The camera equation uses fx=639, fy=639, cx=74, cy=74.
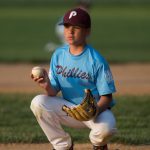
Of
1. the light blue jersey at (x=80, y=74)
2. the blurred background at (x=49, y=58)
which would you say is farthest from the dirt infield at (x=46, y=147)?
the light blue jersey at (x=80, y=74)

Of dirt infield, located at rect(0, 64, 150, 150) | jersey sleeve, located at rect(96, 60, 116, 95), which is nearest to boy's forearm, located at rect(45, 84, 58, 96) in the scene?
jersey sleeve, located at rect(96, 60, 116, 95)

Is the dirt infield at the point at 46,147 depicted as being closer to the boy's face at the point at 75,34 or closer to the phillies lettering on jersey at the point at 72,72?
the phillies lettering on jersey at the point at 72,72

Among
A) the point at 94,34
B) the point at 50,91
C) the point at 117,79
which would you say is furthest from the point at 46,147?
the point at 94,34

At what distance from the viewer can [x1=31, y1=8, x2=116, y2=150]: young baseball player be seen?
5699 millimetres

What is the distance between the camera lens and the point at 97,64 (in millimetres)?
5734

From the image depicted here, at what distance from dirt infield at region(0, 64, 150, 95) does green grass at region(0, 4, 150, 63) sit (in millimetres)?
1038

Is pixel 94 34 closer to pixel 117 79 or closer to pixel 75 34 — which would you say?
pixel 117 79

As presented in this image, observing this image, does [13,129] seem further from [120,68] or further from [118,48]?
[118,48]

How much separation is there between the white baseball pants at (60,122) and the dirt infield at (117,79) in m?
4.90

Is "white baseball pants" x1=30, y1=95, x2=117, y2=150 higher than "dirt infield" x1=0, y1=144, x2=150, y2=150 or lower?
higher

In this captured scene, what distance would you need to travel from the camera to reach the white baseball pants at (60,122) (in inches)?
223

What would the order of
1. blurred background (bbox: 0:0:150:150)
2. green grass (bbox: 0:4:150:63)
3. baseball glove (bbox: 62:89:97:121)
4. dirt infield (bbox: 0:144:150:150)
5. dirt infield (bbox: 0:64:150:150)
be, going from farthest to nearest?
green grass (bbox: 0:4:150:63), dirt infield (bbox: 0:64:150:150), blurred background (bbox: 0:0:150:150), dirt infield (bbox: 0:144:150:150), baseball glove (bbox: 62:89:97:121)

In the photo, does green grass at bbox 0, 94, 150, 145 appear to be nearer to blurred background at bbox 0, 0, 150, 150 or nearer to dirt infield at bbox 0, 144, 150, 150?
blurred background at bbox 0, 0, 150, 150

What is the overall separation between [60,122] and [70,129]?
1992 mm
